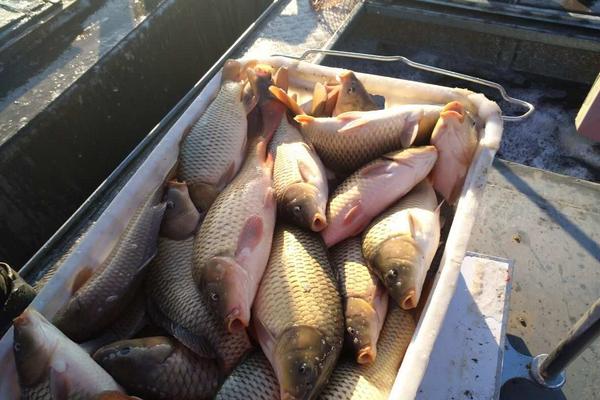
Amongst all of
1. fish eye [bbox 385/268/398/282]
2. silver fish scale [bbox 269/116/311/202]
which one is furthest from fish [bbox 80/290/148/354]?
fish eye [bbox 385/268/398/282]

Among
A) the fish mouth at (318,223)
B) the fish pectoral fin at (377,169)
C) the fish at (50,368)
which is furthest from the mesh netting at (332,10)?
the fish at (50,368)

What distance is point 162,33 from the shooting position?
13.0ft

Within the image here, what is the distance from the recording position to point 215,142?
1.89m

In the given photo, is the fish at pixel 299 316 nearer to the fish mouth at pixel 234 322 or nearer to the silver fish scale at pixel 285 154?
the fish mouth at pixel 234 322

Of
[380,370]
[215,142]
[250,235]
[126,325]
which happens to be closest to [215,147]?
[215,142]

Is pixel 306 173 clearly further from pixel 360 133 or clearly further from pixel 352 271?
pixel 352 271

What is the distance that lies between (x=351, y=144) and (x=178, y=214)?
73 centimetres

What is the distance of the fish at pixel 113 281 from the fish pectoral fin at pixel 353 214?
0.68 m

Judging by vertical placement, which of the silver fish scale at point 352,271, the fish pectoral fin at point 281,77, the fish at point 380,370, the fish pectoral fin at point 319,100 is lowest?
the fish at point 380,370

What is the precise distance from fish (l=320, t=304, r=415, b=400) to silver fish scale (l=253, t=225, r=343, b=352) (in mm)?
91

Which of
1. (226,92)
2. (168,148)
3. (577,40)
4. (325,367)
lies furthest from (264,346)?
(577,40)

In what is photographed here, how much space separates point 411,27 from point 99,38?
2561 millimetres

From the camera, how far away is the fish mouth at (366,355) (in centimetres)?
132

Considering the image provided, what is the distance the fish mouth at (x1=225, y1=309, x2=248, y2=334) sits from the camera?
137 cm
